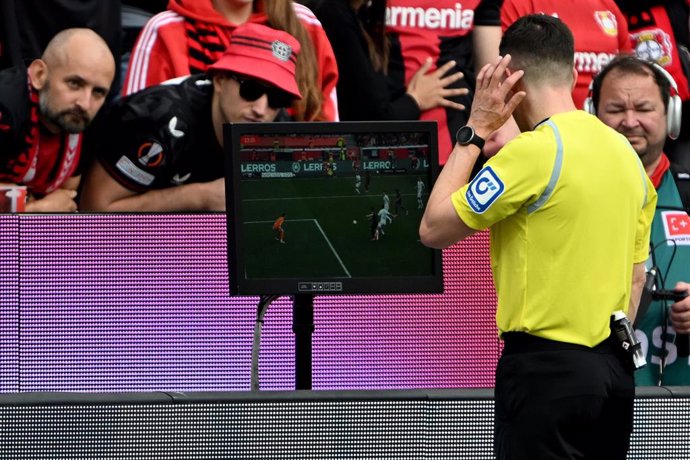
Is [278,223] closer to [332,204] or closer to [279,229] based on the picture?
[279,229]

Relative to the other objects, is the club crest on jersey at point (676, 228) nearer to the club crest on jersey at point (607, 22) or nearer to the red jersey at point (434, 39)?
the red jersey at point (434, 39)

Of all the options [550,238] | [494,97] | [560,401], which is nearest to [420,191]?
[494,97]

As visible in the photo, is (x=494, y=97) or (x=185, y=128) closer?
(x=494, y=97)

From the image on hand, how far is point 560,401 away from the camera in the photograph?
3.48 m

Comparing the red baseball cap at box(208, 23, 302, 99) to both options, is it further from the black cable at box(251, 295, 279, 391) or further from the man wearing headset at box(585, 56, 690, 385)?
the black cable at box(251, 295, 279, 391)

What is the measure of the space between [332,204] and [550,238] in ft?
2.94

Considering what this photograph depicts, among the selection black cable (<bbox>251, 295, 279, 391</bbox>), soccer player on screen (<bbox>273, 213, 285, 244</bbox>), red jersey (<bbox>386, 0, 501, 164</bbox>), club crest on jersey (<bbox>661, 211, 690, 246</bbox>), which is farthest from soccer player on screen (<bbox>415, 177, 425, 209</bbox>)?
red jersey (<bbox>386, 0, 501, 164</bbox>)

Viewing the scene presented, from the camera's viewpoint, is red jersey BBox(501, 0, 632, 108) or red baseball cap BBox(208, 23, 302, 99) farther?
red jersey BBox(501, 0, 632, 108)

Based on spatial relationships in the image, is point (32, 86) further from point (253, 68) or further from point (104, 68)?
point (253, 68)

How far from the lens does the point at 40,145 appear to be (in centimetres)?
556

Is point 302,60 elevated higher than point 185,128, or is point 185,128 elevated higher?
point 302,60

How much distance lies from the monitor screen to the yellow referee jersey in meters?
0.66

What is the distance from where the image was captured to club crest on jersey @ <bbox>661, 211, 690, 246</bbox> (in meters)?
4.95

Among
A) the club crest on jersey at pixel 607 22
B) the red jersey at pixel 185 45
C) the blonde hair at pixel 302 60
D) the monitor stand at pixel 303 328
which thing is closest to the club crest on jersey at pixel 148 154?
the red jersey at pixel 185 45
